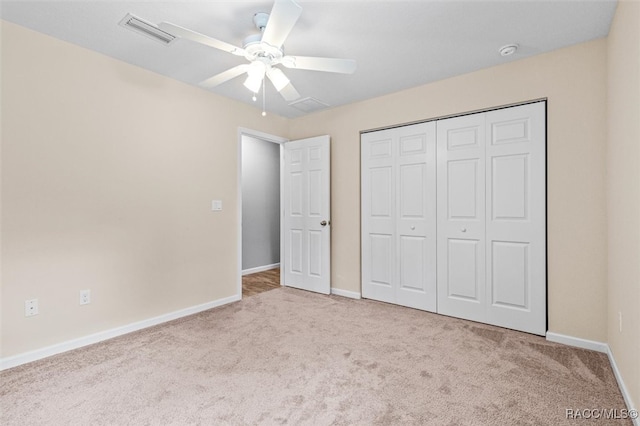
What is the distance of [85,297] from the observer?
2.60 metres

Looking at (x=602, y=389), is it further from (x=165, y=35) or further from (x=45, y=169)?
(x=45, y=169)

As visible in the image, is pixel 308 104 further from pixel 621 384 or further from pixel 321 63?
pixel 621 384

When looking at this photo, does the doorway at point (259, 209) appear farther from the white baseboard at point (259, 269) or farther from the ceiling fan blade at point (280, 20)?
the ceiling fan blade at point (280, 20)

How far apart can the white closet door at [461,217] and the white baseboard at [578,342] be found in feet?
1.79

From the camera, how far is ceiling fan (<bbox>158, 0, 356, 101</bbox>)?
168cm

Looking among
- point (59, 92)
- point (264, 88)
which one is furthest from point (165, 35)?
point (264, 88)

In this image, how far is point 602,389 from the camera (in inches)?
75.2

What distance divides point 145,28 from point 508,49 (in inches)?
111

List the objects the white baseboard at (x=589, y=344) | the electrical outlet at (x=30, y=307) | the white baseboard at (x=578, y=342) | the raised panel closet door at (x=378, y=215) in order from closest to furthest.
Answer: the white baseboard at (x=589, y=344) < the electrical outlet at (x=30, y=307) < the white baseboard at (x=578, y=342) < the raised panel closet door at (x=378, y=215)

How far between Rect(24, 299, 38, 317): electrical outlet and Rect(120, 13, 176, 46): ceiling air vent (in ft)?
6.99

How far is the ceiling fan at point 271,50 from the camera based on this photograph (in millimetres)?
1681

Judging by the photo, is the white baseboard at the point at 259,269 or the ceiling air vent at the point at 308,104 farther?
the white baseboard at the point at 259,269

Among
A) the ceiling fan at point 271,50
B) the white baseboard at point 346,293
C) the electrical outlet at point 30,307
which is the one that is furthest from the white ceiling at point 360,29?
the white baseboard at point 346,293

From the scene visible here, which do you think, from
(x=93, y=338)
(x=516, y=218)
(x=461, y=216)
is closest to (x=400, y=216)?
(x=461, y=216)
